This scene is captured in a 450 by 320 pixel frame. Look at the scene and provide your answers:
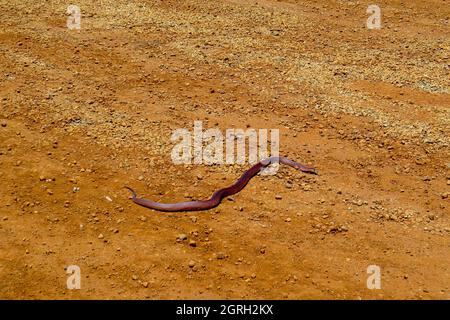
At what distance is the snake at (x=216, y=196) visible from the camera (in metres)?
7.24

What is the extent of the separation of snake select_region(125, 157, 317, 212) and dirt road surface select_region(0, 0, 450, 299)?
12 centimetres

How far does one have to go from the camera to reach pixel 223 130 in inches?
343

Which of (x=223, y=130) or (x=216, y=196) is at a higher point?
(x=223, y=130)

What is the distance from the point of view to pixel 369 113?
933 cm

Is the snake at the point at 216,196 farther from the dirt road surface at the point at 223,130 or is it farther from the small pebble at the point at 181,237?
the small pebble at the point at 181,237

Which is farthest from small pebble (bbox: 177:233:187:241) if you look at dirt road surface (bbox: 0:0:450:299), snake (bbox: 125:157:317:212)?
snake (bbox: 125:157:317:212)

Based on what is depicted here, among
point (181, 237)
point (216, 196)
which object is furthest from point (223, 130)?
point (181, 237)

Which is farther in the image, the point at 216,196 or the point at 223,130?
the point at 223,130

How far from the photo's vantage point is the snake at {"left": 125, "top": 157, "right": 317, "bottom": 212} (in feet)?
23.8

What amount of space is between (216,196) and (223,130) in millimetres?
1704

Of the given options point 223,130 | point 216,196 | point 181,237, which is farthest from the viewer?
point 223,130

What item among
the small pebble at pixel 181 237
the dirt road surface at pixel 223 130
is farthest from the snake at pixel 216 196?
the small pebble at pixel 181 237

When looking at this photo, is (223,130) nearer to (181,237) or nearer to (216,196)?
(216,196)

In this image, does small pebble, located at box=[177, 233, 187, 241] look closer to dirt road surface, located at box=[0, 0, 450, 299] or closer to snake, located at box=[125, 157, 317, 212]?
dirt road surface, located at box=[0, 0, 450, 299]
